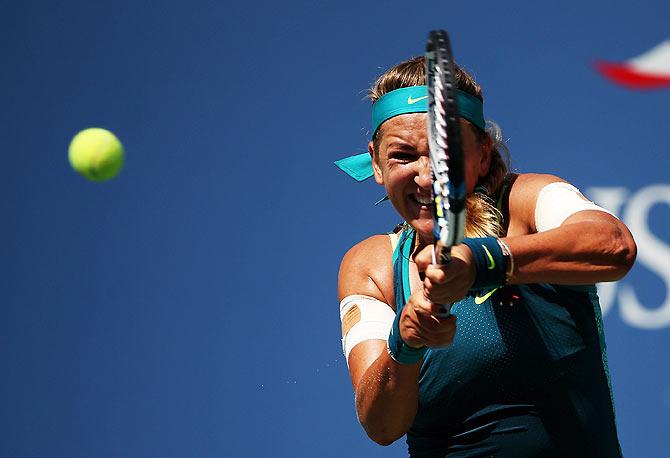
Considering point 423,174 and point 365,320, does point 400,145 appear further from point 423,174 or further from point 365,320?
point 365,320

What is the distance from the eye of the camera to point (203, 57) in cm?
393

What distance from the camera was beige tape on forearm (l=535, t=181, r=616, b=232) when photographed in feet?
5.81

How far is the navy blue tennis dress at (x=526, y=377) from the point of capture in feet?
6.11

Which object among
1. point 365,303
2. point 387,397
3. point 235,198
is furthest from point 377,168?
point 235,198

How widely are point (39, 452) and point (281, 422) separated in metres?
0.94

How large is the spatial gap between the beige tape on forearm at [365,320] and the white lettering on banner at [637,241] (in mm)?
1665

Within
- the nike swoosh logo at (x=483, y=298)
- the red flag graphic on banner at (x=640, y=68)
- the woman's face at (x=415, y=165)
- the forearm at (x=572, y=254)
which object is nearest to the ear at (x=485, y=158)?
the woman's face at (x=415, y=165)

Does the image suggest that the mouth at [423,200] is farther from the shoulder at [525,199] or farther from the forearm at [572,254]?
the forearm at [572,254]

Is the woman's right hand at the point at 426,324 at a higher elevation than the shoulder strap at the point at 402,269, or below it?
below

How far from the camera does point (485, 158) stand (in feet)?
6.59

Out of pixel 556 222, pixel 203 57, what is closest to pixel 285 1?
pixel 203 57

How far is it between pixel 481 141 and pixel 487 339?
387 millimetres

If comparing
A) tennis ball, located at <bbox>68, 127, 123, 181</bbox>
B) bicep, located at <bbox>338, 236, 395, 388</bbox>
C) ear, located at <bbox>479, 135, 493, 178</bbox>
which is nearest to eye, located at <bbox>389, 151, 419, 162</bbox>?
ear, located at <bbox>479, 135, 493, 178</bbox>

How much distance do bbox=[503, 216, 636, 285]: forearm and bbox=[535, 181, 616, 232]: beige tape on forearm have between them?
9cm
